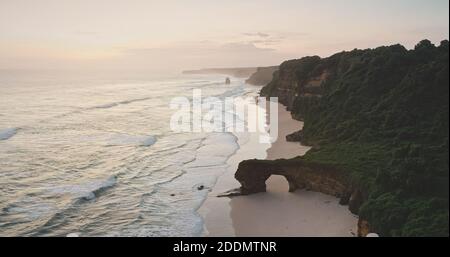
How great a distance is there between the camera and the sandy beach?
63.1ft

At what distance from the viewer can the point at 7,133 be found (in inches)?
1746

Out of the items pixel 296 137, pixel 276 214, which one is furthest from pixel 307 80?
pixel 276 214

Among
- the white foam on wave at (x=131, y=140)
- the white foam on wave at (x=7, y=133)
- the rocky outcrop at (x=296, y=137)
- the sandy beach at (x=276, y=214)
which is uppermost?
the rocky outcrop at (x=296, y=137)

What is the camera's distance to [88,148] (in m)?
37.9

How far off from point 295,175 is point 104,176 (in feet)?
42.1

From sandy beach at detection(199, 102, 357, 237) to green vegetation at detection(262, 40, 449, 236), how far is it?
1.83 metres

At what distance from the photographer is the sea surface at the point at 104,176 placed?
68.3 ft

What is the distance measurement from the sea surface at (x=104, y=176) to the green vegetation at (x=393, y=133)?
7.69 metres

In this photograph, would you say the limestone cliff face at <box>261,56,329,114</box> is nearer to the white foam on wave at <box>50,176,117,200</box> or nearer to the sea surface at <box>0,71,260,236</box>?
the sea surface at <box>0,71,260,236</box>
